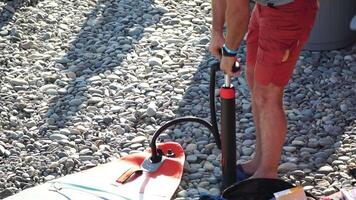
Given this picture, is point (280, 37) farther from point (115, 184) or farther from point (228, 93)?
point (115, 184)

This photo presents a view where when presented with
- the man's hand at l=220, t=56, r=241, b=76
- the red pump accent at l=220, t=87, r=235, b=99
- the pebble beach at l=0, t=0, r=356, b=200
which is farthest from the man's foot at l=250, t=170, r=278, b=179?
the man's hand at l=220, t=56, r=241, b=76

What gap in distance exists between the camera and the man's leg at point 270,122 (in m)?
3.41

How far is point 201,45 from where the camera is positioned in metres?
5.49

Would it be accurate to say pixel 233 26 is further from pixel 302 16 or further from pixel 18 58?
pixel 18 58

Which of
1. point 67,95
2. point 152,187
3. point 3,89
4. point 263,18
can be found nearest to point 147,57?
point 67,95

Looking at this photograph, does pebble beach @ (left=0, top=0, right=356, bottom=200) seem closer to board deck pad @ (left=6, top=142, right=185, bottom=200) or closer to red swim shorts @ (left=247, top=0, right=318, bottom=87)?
board deck pad @ (left=6, top=142, right=185, bottom=200)

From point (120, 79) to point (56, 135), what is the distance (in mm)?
818

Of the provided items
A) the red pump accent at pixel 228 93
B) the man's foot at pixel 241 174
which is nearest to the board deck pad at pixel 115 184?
the man's foot at pixel 241 174

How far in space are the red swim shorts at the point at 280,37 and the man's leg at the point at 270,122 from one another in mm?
64

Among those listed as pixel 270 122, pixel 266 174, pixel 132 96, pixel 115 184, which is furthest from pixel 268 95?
pixel 132 96

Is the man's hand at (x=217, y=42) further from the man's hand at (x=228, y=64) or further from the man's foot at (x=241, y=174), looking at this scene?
the man's foot at (x=241, y=174)

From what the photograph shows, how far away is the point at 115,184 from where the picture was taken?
3791mm

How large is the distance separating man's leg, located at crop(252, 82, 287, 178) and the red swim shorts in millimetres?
64

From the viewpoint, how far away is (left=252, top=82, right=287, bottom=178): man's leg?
341cm
